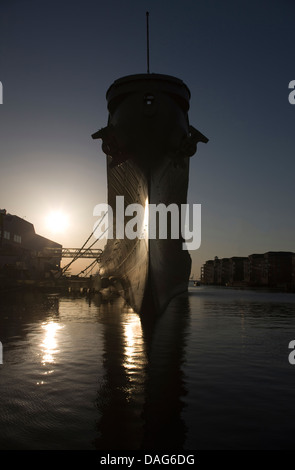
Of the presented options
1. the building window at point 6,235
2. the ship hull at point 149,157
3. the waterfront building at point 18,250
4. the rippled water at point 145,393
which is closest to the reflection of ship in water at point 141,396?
the rippled water at point 145,393

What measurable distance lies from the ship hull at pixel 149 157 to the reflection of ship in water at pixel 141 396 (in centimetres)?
647

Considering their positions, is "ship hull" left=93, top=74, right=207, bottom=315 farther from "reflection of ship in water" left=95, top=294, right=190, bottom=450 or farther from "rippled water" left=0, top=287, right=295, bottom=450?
"reflection of ship in water" left=95, top=294, right=190, bottom=450

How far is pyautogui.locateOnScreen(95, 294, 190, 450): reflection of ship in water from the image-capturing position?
14.9ft

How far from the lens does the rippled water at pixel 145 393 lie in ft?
15.1

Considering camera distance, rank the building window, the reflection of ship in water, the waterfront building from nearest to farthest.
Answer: the reflection of ship in water
the waterfront building
the building window

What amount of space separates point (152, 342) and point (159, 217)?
8.52 metres

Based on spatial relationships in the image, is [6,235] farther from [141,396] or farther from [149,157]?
[141,396]

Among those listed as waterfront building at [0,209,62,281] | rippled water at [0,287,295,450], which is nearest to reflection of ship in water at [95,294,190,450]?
rippled water at [0,287,295,450]

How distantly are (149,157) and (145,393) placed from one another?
14847 millimetres

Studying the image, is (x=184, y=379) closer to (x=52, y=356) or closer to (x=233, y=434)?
(x=233, y=434)

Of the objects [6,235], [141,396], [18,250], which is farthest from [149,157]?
[6,235]

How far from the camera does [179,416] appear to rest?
17.6 ft

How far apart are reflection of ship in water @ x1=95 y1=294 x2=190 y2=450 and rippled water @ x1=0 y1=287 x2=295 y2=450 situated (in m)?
0.02
